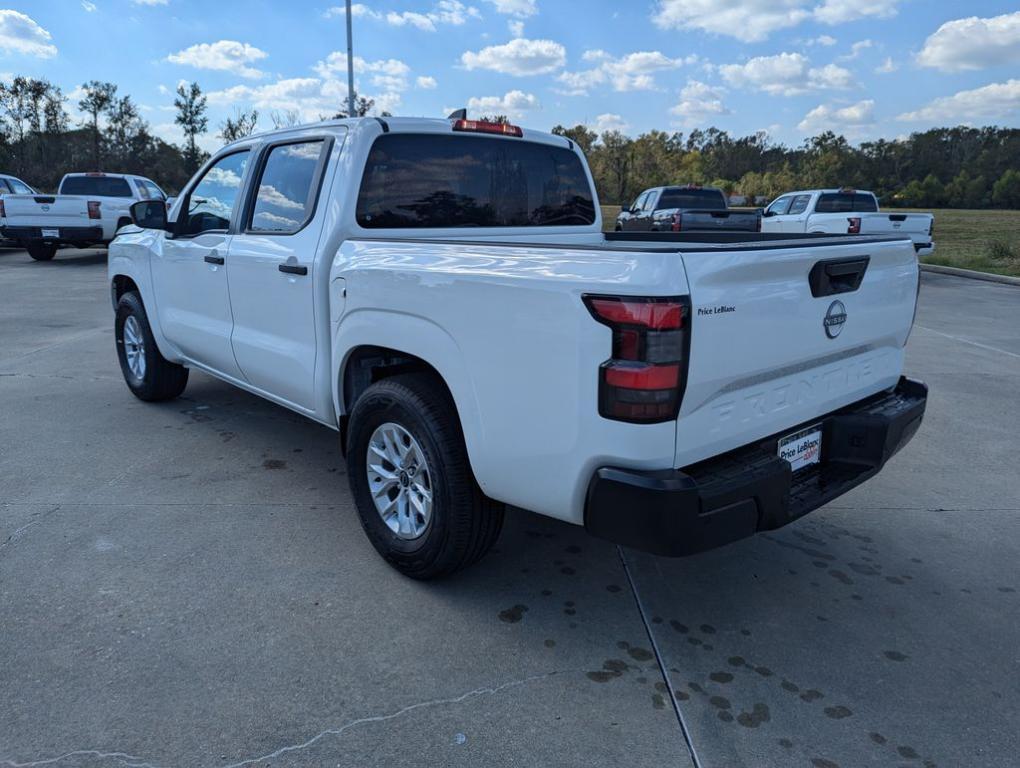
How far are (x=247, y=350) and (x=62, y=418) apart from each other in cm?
216

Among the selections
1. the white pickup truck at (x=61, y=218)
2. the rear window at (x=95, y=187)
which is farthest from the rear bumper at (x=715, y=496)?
the rear window at (x=95, y=187)

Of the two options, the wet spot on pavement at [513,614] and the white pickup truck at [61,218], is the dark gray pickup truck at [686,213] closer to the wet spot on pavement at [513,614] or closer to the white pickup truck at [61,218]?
the white pickup truck at [61,218]

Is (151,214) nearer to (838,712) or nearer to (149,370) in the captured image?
(149,370)

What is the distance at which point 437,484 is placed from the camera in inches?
119

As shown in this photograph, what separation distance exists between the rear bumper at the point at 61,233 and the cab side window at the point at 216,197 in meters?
13.1

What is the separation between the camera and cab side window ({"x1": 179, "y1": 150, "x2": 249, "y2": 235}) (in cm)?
454

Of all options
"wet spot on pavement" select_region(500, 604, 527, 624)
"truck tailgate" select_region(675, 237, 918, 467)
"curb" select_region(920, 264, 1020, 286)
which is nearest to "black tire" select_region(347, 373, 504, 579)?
"wet spot on pavement" select_region(500, 604, 527, 624)

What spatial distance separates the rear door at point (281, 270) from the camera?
12.4 ft

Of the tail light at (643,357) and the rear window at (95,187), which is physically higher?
the rear window at (95,187)

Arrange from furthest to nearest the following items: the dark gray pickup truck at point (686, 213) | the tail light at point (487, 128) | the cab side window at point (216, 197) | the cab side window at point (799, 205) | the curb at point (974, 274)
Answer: the cab side window at point (799, 205) → the dark gray pickup truck at point (686, 213) → the curb at point (974, 274) → the cab side window at point (216, 197) → the tail light at point (487, 128)

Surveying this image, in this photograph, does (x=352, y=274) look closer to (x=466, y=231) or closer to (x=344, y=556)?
(x=466, y=231)

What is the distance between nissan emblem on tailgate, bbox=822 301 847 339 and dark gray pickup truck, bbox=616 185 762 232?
12336mm

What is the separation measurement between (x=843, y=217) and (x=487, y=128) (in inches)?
495

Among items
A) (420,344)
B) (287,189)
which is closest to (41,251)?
(287,189)
